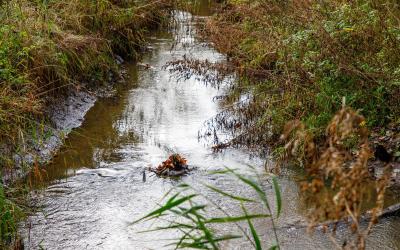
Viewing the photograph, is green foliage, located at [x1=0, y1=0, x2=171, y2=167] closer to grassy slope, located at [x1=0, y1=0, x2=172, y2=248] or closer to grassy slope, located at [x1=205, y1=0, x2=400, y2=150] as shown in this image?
grassy slope, located at [x1=0, y1=0, x2=172, y2=248]

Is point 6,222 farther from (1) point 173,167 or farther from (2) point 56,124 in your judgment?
(2) point 56,124

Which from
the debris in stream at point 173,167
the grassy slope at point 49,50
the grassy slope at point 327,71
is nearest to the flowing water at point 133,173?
the debris in stream at point 173,167

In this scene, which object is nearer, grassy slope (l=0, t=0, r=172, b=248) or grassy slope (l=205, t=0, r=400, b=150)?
grassy slope (l=0, t=0, r=172, b=248)

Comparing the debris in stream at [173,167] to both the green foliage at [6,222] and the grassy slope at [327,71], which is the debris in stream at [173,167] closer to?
the grassy slope at [327,71]

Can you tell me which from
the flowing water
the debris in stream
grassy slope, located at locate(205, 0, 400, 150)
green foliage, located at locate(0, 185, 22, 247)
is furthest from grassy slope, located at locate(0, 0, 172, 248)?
grassy slope, located at locate(205, 0, 400, 150)

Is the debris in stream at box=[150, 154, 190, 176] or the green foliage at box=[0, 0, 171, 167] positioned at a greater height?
the green foliage at box=[0, 0, 171, 167]

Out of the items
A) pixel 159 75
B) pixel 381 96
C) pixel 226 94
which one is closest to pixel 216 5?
pixel 159 75

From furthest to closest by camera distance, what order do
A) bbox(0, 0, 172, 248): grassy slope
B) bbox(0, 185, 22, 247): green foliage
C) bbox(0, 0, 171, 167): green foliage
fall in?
bbox(0, 0, 171, 167): green foliage, bbox(0, 0, 172, 248): grassy slope, bbox(0, 185, 22, 247): green foliage

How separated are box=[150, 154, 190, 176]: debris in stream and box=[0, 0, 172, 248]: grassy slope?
4.25ft

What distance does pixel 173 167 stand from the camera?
5883 millimetres

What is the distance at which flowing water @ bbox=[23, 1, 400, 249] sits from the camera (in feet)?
15.0

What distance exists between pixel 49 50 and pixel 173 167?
7.40ft

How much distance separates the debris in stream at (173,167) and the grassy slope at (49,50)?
129 cm

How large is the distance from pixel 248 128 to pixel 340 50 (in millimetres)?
1322
